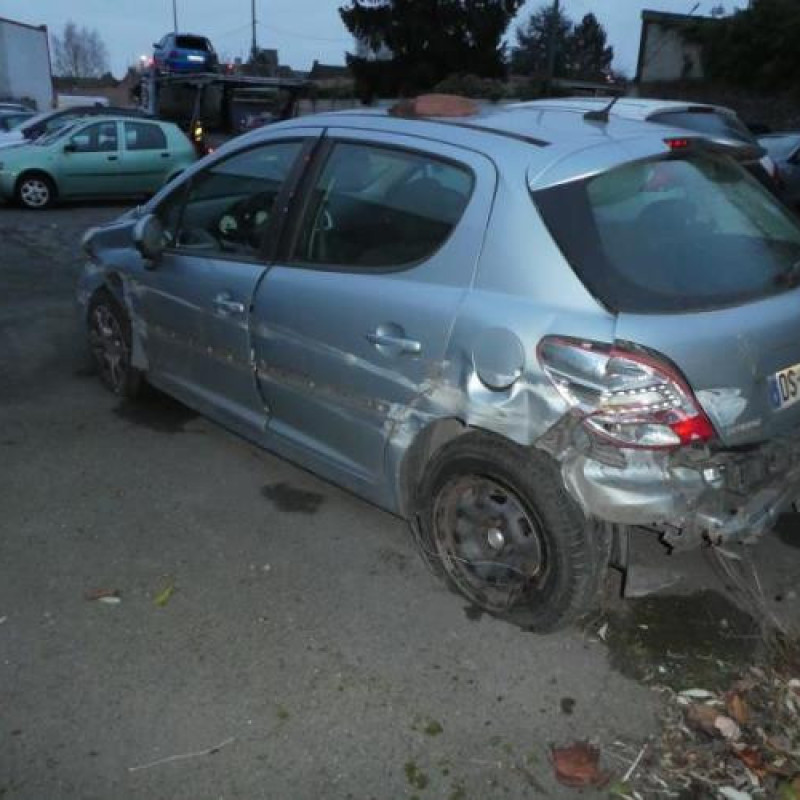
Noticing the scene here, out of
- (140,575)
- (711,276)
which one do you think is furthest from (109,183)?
(711,276)

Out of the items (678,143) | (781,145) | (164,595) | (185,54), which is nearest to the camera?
(678,143)

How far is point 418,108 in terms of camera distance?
333cm

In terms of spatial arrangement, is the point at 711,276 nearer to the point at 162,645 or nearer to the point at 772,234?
the point at 772,234

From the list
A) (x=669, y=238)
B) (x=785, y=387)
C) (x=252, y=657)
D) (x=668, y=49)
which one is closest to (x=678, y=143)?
(x=669, y=238)

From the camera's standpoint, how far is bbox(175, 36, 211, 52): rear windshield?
26.6 metres

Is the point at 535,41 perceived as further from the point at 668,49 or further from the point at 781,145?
the point at 781,145

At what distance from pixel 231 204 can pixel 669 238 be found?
205cm

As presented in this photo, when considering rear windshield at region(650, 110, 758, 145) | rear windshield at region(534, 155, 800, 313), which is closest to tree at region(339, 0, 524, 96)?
rear windshield at region(650, 110, 758, 145)

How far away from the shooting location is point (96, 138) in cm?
1336

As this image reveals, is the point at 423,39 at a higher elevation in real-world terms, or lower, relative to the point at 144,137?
higher

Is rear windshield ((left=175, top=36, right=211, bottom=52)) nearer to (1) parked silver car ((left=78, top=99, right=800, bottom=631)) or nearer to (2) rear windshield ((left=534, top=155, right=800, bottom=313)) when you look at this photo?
(1) parked silver car ((left=78, top=99, right=800, bottom=631))

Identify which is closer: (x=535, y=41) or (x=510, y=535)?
(x=510, y=535)

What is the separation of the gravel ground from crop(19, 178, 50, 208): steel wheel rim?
1012 cm

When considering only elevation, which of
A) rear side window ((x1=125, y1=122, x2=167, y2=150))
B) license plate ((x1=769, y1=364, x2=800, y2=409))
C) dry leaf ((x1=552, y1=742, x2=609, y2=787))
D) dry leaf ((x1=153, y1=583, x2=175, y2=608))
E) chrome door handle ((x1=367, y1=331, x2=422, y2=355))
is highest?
rear side window ((x1=125, y1=122, x2=167, y2=150))
